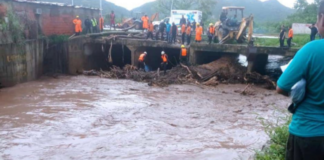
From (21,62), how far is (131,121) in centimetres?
880

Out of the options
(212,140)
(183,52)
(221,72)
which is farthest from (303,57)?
(183,52)

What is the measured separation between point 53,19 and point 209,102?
11.9 metres

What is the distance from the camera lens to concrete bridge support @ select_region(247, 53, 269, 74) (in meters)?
18.6

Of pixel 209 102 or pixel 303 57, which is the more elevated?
pixel 303 57

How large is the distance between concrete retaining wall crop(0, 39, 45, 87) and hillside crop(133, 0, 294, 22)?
49.2 m

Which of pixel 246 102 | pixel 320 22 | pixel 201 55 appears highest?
pixel 320 22

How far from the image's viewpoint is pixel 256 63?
20.5 metres

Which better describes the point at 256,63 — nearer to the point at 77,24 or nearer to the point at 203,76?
the point at 203,76

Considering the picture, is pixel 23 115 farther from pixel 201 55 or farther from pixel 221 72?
pixel 201 55

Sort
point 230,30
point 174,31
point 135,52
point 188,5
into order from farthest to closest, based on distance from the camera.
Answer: point 188,5 < point 135,52 < point 174,31 < point 230,30

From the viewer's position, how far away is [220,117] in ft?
36.5

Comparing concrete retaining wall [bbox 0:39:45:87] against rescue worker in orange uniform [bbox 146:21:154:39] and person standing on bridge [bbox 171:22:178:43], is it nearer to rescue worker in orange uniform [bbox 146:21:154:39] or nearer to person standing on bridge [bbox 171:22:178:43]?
rescue worker in orange uniform [bbox 146:21:154:39]

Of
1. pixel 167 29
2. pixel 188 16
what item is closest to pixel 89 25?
pixel 167 29

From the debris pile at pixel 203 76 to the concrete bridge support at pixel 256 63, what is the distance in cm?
46
